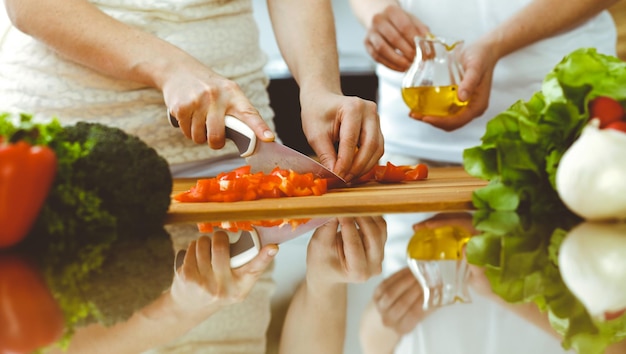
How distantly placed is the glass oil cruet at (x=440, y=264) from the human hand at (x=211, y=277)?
0.58ft

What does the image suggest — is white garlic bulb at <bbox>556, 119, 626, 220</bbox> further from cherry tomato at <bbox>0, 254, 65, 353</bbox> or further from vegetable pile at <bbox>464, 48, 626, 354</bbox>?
cherry tomato at <bbox>0, 254, 65, 353</bbox>

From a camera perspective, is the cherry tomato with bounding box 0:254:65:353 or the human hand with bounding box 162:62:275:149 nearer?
the cherry tomato with bounding box 0:254:65:353

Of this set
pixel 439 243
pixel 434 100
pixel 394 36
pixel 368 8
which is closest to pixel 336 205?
pixel 439 243

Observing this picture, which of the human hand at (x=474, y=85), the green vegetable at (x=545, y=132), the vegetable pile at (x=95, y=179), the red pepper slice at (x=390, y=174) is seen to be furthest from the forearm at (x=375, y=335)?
the human hand at (x=474, y=85)

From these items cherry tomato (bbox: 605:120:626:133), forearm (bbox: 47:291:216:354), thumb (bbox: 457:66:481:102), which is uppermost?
forearm (bbox: 47:291:216:354)

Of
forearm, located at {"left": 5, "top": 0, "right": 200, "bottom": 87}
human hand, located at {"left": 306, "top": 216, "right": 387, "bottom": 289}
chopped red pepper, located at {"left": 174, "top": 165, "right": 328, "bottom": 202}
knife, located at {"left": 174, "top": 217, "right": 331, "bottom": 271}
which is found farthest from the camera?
forearm, located at {"left": 5, "top": 0, "right": 200, "bottom": 87}

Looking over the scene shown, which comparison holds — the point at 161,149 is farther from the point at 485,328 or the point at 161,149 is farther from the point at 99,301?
the point at 485,328

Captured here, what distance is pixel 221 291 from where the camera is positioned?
933mm

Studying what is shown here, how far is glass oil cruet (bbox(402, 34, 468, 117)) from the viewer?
1.85m

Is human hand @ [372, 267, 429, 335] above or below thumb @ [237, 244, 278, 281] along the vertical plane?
above

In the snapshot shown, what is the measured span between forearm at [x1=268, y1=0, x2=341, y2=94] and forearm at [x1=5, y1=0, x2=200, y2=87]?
0.29m

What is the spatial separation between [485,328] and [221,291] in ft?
0.93

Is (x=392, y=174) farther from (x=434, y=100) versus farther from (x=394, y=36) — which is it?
(x=394, y=36)

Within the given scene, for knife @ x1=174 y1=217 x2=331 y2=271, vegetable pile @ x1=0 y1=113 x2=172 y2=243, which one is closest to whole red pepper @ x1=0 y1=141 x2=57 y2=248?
vegetable pile @ x1=0 y1=113 x2=172 y2=243
